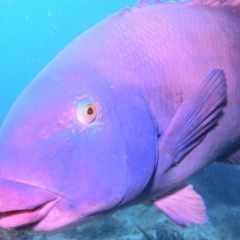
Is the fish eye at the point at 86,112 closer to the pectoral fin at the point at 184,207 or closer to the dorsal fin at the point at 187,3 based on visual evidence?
the dorsal fin at the point at 187,3

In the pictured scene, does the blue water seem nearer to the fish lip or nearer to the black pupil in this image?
the black pupil

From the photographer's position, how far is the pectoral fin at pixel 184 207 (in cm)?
248

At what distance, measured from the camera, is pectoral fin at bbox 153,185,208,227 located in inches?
97.7

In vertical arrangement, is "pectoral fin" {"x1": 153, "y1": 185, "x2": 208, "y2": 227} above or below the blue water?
below

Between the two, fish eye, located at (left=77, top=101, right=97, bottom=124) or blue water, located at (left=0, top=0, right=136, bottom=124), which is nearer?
fish eye, located at (left=77, top=101, right=97, bottom=124)

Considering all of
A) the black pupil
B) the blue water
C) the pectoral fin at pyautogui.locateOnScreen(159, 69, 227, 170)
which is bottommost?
the pectoral fin at pyautogui.locateOnScreen(159, 69, 227, 170)

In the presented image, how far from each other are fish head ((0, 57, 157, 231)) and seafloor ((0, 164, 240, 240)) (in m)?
3.71

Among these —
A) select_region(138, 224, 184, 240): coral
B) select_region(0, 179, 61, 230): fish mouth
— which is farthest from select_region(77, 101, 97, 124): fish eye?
select_region(138, 224, 184, 240): coral

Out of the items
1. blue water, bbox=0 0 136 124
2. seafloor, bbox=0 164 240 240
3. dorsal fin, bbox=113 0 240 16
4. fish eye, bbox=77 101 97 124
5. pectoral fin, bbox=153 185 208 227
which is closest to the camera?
fish eye, bbox=77 101 97 124

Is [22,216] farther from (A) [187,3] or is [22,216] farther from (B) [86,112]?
(A) [187,3]

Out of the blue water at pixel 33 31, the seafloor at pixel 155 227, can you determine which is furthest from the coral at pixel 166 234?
the blue water at pixel 33 31

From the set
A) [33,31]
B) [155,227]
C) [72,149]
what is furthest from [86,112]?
[33,31]

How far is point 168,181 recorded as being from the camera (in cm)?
222

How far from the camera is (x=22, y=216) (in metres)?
1.43
